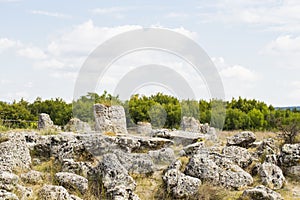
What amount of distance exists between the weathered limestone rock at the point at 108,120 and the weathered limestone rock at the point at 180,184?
167 inches

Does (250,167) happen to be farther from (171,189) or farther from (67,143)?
(67,143)

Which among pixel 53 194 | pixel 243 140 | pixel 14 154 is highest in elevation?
pixel 243 140

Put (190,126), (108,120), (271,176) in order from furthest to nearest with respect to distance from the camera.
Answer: (190,126) → (108,120) → (271,176)

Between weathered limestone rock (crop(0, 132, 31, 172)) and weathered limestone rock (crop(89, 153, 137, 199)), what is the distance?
183cm

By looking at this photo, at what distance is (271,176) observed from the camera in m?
11.5

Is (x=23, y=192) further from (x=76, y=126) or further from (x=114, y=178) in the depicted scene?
(x=76, y=126)

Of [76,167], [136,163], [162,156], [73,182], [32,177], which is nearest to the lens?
[73,182]

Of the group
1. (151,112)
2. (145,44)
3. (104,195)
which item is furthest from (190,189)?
(151,112)

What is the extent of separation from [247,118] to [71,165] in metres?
17.9

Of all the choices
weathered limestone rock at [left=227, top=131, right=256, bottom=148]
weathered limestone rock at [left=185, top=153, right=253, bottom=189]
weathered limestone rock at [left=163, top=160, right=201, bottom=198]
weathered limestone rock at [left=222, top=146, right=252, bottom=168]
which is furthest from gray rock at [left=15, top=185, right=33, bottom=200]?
weathered limestone rock at [left=227, top=131, right=256, bottom=148]

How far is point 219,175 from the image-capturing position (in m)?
11.1

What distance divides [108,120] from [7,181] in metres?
→ 5.76

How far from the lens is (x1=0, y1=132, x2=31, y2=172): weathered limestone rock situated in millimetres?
10828

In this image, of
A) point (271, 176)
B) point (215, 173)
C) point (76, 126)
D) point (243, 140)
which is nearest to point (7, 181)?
point (215, 173)
